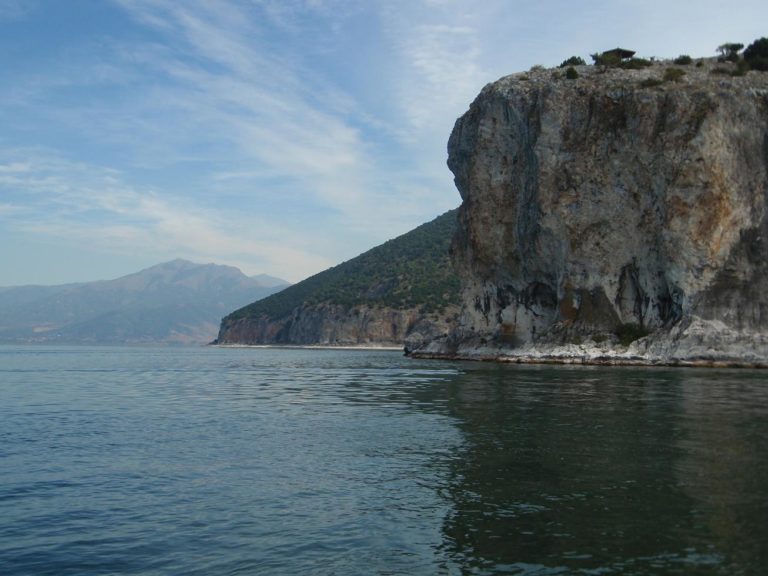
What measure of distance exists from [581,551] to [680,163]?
214 ft

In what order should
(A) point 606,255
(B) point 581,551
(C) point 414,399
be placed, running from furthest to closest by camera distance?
(A) point 606,255 → (C) point 414,399 → (B) point 581,551

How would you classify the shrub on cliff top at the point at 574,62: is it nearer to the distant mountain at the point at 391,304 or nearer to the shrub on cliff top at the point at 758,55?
the shrub on cliff top at the point at 758,55

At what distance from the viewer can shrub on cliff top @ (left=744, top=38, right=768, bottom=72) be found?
78250 mm

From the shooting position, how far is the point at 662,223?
233 ft

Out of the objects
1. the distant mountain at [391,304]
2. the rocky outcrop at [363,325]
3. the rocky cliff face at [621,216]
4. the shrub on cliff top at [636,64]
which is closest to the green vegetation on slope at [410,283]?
the distant mountain at [391,304]

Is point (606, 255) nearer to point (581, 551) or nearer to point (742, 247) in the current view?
point (742, 247)

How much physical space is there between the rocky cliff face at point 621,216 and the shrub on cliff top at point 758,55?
172 inches

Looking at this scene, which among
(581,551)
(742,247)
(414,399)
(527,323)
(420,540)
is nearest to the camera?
(581,551)

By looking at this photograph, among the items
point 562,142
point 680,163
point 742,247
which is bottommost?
point 742,247

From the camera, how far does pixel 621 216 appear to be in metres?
75.1

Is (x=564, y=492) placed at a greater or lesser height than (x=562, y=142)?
lesser

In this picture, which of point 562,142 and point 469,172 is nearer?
point 562,142

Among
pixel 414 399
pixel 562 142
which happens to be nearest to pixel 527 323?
pixel 562 142

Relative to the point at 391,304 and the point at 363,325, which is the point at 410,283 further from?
the point at 363,325
